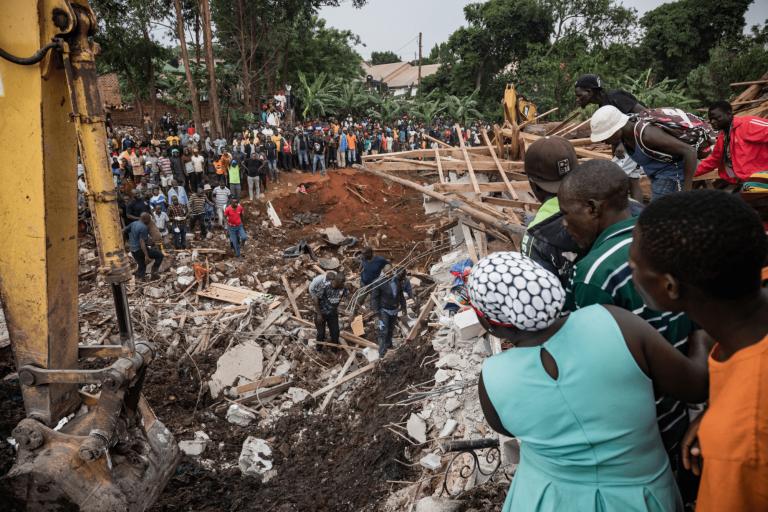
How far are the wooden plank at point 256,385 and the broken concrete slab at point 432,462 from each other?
437 cm

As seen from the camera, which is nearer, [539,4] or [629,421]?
[629,421]

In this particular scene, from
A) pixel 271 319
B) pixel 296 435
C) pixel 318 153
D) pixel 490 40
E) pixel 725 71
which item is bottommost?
pixel 296 435

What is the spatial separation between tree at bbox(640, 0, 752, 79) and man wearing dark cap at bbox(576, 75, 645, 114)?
33.4m

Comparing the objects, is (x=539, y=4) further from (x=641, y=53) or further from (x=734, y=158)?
(x=734, y=158)

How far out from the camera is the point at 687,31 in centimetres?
3178

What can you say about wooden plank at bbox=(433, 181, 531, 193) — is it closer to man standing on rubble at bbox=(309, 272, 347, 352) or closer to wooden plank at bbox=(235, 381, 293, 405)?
man standing on rubble at bbox=(309, 272, 347, 352)

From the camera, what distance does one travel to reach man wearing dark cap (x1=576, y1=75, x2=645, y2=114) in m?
4.77

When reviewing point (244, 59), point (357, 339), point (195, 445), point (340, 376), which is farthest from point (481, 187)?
point (244, 59)

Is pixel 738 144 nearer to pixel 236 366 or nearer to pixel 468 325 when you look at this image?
pixel 468 325

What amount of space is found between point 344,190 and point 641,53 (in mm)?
25886

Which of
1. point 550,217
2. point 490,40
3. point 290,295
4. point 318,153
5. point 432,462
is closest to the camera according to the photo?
point 550,217

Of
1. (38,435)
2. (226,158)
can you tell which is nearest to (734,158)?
(38,435)

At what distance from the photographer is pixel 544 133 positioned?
870 cm

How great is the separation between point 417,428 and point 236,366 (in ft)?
14.8
